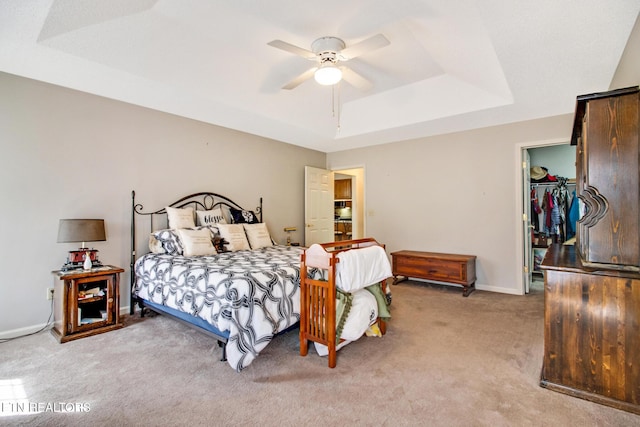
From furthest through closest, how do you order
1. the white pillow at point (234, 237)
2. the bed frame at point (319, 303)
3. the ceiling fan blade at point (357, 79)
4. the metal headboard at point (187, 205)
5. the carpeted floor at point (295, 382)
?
the white pillow at point (234, 237)
the metal headboard at point (187, 205)
the ceiling fan blade at point (357, 79)
the bed frame at point (319, 303)
the carpeted floor at point (295, 382)

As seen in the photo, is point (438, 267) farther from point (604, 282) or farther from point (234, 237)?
point (234, 237)

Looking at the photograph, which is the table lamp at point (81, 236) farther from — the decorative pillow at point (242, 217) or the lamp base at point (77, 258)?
the decorative pillow at point (242, 217)

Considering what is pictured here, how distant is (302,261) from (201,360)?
1.10 meters

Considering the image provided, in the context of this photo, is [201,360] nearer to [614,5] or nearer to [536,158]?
[614,5]

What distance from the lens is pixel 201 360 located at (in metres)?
2.40

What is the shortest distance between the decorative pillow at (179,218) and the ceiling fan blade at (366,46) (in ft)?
8.65

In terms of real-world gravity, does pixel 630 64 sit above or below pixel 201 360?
above

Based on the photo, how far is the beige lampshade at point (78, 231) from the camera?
9.45 ft

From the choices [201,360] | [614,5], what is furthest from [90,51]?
[614,5]

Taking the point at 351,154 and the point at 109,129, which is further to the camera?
the point at 351,154

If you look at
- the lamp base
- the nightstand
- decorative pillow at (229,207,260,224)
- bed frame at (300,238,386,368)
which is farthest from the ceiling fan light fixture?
the lamp base

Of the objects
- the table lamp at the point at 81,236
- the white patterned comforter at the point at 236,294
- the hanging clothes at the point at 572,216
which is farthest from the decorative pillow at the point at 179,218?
the hanging clothes at the point at 572,216

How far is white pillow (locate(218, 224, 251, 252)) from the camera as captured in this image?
3925mm

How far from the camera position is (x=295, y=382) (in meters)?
2.09
